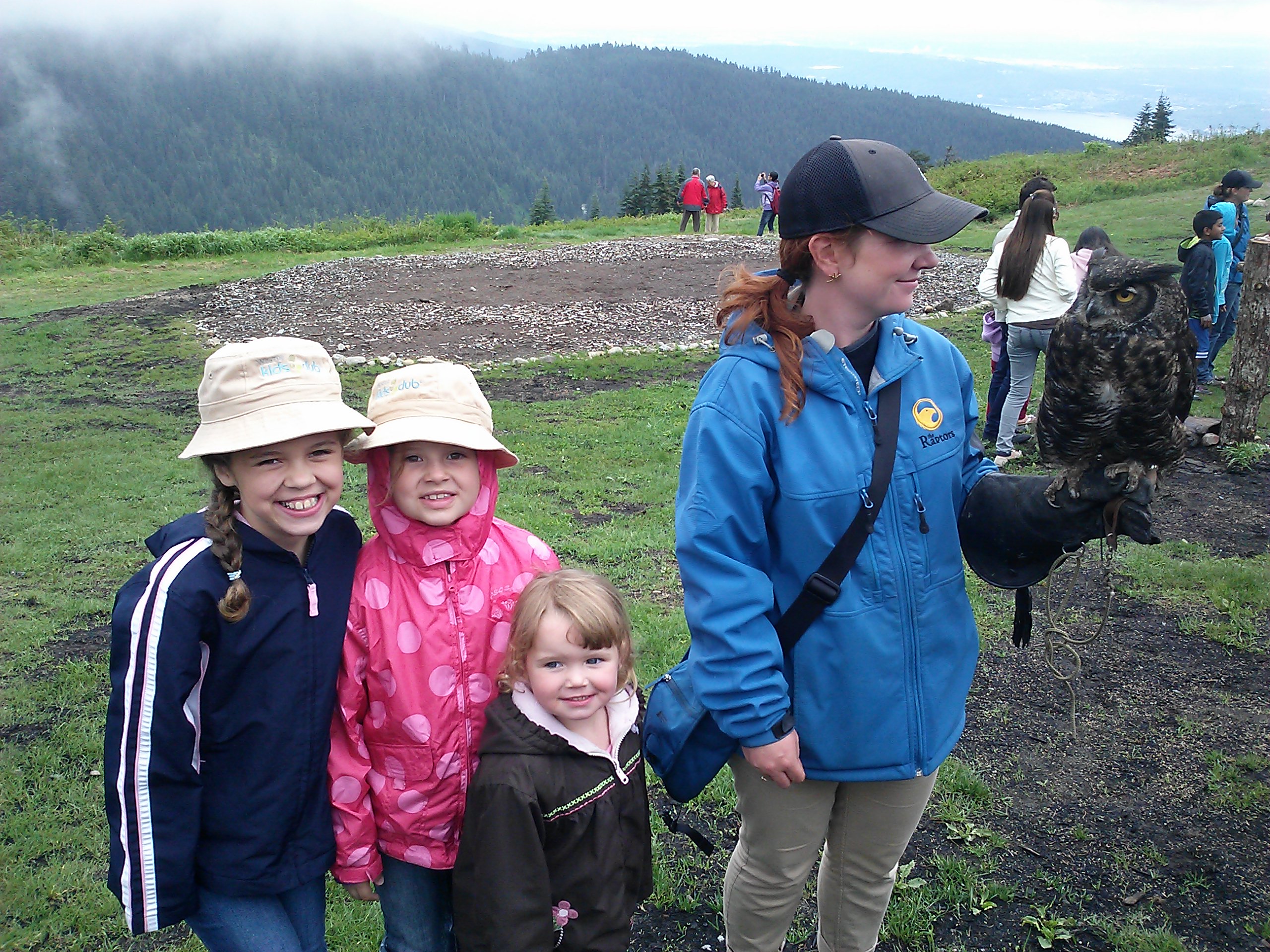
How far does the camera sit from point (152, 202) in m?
112

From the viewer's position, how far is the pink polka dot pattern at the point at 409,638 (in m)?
2.11

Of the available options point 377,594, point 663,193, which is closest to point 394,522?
point 377,594

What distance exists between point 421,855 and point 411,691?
41cm

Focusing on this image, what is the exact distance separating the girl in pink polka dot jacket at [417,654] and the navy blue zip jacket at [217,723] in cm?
6

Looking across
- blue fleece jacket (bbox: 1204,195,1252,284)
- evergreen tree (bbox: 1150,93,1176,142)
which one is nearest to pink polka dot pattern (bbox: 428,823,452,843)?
blue fleece jacket (bbox: 1204,195,1252,284)

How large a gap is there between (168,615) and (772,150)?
16274 centimetres

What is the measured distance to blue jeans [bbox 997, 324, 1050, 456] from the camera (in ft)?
21.5

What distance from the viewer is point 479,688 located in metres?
2.17

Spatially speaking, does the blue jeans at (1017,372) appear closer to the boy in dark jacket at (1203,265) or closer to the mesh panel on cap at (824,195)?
the boy in dark jacket at (1203,265)

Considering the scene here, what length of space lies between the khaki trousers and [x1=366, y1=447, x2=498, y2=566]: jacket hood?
0.86m

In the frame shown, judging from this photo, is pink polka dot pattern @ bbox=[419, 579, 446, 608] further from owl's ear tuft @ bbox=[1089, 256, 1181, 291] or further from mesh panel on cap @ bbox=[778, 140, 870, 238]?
owl's ear tuft @ bbox=[1089, 256, 1181, 291]

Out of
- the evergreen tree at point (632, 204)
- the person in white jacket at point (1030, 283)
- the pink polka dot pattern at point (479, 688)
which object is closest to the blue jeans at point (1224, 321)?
the person in white jacket at point (1030, 283)

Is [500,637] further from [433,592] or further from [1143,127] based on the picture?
[1143,127]

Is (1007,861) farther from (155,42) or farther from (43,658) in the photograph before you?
(155,42)
